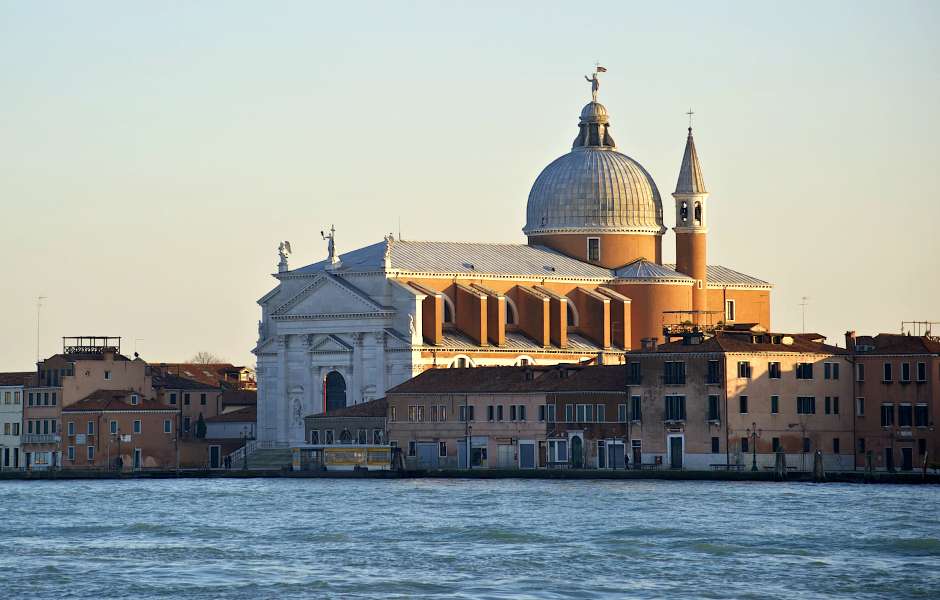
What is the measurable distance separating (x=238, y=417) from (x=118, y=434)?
23.8ft

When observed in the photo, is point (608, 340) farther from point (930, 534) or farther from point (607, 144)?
point (930, 534)

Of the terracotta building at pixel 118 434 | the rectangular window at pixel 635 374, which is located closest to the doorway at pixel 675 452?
the rectangular window at pixel 635 374

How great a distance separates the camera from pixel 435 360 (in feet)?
291

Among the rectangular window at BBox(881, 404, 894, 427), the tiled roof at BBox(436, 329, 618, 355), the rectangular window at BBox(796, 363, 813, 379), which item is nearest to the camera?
the rectangular window at BBox(881, 404, 894, 427)

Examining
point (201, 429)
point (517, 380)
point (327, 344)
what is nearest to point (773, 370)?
point (517, 380)

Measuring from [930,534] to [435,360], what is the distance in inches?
1487

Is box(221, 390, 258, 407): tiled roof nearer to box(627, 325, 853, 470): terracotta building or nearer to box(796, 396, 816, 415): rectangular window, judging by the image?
box(627, 325, 853, 470): terracotta building

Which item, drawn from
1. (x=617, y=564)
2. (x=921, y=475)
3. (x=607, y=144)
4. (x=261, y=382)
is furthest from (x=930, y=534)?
(x=607, y=144)

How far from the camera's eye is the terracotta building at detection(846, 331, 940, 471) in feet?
243

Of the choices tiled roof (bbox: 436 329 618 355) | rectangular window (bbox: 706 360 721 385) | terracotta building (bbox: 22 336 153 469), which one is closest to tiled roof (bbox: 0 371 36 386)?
terracotta building (bbox: 22 336 153 469)

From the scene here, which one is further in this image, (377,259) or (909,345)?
(377,259)

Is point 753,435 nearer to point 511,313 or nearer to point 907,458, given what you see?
point 907,458

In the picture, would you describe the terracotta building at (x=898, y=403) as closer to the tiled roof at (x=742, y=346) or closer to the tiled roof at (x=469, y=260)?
the tiled roof at (x=742, y=346)

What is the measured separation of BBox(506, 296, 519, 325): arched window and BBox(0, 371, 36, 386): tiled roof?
17365 millimetres
